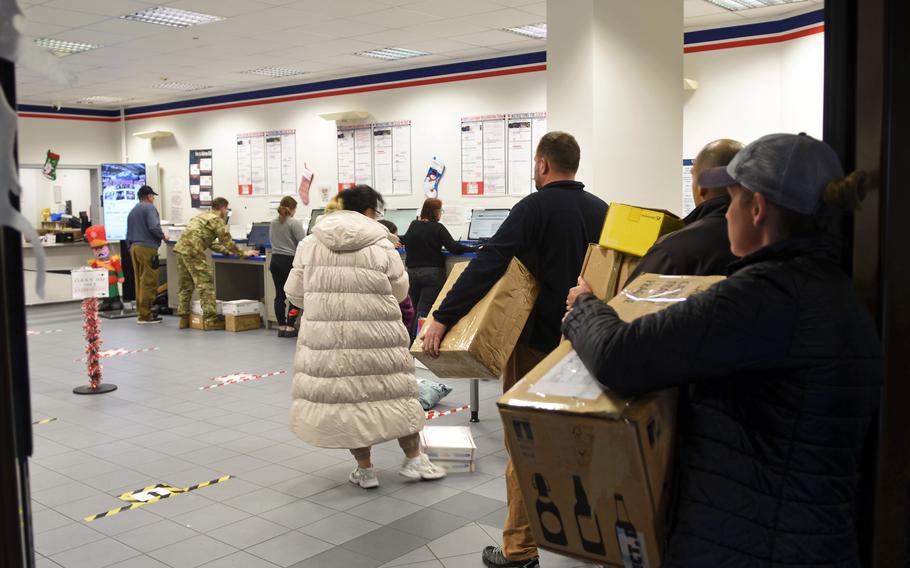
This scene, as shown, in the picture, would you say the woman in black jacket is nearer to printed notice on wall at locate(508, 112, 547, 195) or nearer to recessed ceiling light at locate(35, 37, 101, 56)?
printed notice on wall at locate(508, 112, 547, 195)

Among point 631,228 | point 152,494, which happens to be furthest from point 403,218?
point 631,228

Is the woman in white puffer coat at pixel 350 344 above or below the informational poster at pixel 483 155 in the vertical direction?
below

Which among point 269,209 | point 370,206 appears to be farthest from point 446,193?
point 370,206

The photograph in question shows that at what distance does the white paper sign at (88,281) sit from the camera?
632 centimetres

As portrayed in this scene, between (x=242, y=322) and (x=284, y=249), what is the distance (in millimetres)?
1227

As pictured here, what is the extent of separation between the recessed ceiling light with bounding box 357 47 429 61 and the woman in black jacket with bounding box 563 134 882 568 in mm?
8203

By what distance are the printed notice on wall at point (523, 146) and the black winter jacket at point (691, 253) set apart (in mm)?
7185

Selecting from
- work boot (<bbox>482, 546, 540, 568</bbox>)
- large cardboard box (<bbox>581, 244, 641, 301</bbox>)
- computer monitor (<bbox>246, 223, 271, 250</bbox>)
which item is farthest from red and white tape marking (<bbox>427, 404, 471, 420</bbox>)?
computer monitor (<bbox>246, 223, 271, 250</bbox>)

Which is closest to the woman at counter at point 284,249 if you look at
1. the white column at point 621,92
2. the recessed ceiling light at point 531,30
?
the recessed ceiling light at point 531,30

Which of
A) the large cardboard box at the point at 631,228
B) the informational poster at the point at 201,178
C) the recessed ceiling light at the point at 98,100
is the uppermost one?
the recessed ceiling light at the point at 98,100

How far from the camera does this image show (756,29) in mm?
7836

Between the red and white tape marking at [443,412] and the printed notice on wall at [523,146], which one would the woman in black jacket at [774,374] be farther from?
the printed notice on wall at [523,146]

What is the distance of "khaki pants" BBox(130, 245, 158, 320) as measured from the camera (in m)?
10.3

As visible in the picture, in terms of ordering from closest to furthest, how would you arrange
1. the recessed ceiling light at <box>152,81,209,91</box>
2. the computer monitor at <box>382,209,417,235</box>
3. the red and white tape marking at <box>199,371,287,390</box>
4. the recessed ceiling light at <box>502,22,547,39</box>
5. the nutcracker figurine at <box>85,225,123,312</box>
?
the red and white tape marking at <box>199,371,287,390</box>, the nutcracker figurine at <box>85,225,123,312</box>, the recessed ceiling light at <box>502,22,547,39</box>, the computer monitor at <box>382,209,417,235</box>, the recessed ceiling light at <box>152,81,209,91</box>
